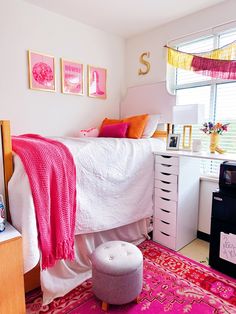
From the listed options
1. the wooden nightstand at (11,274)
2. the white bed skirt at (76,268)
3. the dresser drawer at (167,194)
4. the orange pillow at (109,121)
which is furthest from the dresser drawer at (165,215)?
the wooden nightstand at (11,274)

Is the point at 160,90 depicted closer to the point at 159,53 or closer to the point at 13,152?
the point at 159,53

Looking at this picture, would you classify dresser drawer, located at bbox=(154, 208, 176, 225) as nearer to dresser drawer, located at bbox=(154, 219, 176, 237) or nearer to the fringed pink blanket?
dresser drawer, located at bbox=(154, 219, 176, 237)

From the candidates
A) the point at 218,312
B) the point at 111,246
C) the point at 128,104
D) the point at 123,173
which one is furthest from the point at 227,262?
the point at 128,104

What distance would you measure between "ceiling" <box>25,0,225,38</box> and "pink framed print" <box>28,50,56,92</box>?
1.75ft

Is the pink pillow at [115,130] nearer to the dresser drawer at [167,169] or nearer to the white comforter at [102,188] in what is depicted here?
the white comforter at [102,188]

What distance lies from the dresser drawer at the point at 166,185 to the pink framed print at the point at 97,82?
1533 millimetres

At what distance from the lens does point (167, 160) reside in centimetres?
215

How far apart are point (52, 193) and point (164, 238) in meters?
1.30

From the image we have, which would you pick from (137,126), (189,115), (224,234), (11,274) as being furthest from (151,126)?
(11,274)

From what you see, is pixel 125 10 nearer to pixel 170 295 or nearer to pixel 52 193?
pixel 52 193

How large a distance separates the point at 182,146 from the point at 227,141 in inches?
17.8

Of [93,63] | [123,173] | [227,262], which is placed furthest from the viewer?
[93,63]

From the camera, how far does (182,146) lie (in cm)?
249

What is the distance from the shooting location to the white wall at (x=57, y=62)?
232 cm
